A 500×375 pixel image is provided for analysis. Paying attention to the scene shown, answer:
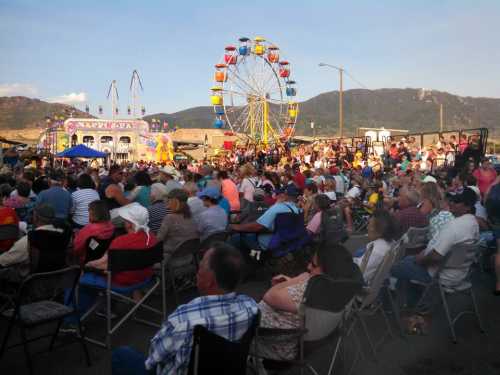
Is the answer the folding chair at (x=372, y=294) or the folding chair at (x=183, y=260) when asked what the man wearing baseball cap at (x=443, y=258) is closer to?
the folding chair at (x=372, y=294)

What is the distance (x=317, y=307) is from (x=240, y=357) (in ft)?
2.49

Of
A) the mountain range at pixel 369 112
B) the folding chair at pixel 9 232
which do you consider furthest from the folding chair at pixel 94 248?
the mountain range at pixel 369 112

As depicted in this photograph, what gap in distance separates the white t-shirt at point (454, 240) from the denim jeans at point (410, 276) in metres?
0.09

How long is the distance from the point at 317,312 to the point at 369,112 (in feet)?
560

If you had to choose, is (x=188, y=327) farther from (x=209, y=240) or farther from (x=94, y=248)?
(x=209, y=240)

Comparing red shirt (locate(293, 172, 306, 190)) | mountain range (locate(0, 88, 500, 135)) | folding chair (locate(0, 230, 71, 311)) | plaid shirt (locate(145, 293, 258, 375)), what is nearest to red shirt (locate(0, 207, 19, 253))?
folding chair (locate(0, 230, 71, 311))

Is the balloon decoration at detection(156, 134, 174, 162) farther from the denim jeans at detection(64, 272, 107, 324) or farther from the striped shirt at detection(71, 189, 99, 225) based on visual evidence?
the denim jeans at detection(64, 272, 107, 324)

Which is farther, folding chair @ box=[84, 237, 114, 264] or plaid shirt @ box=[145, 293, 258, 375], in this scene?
folding chair @ box=[84, 237, 114, 264]

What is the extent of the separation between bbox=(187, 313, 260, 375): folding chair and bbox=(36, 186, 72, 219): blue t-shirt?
16.7 feet

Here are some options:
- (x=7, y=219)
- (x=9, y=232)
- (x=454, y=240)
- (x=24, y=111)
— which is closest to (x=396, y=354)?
(x=454, y=240)

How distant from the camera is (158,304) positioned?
5531mm

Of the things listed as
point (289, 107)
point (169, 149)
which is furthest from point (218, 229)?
point (169, 149)

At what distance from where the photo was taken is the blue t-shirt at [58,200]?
22.2 feet

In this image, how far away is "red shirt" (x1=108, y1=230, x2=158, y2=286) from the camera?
4.32 metres
